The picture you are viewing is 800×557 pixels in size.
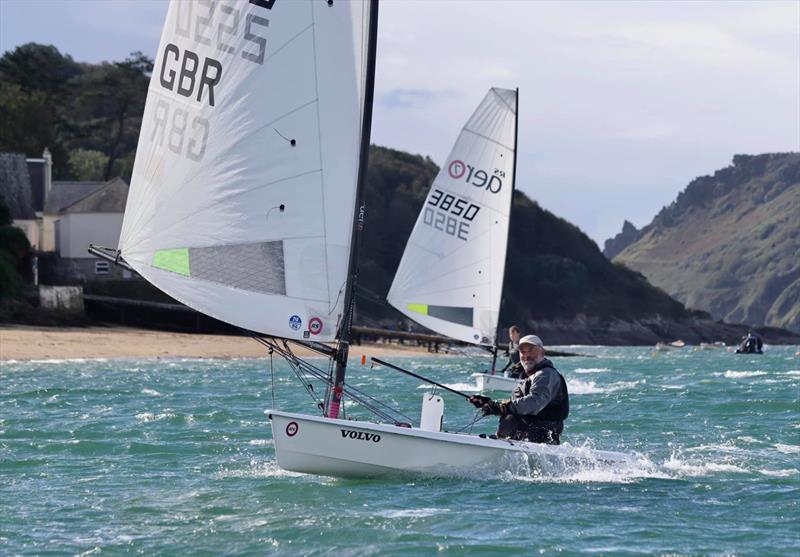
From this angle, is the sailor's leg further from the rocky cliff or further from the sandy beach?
the rocky cliff

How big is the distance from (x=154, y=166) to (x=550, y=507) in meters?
5.30

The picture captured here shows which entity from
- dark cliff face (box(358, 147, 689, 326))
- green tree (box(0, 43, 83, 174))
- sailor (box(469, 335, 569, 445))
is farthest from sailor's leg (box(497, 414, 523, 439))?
dark cliff face (box(358, 147, 689, 326))

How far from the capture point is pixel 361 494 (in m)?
12.9

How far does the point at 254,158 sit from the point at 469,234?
758 inches

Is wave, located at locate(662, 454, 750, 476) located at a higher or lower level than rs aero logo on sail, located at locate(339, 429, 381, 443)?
lower

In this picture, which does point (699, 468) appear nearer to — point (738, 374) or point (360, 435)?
point (360, 435)

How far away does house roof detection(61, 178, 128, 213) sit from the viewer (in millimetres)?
59688

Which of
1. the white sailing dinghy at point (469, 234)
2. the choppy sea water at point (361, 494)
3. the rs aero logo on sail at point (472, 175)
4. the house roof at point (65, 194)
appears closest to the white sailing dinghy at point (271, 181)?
the choppy sea water at point (361, 494)

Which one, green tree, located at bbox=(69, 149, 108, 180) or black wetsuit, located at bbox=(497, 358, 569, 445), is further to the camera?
green tree, located at bbox=(69, 149, 108, 180)

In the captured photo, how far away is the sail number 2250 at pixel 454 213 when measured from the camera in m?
32.3

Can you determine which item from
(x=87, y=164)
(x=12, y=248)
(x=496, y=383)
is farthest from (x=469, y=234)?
(x=87, y=164)

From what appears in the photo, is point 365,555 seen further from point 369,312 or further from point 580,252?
point 580,252

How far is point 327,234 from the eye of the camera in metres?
13.6

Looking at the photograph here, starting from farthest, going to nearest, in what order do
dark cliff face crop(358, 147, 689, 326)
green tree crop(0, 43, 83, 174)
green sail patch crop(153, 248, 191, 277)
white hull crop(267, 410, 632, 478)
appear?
dark cliff face crop(358, 147, 689, 326), green tree crop(0, 43, 83, 174), green sail patch crop(153, 248, 191, 277), white hull crop(267, 410, 632, 478)
